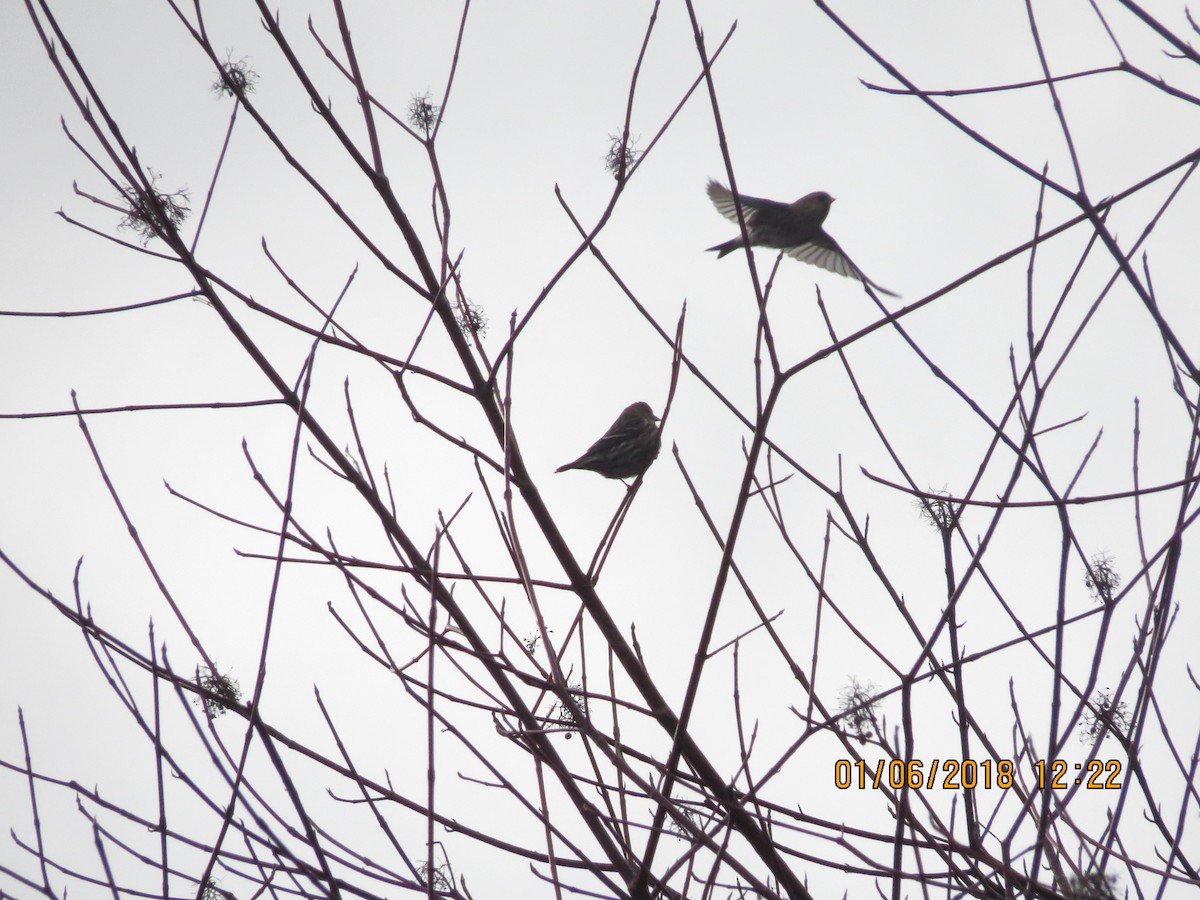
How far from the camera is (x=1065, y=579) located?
2338 mm

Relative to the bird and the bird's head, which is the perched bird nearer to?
the bird

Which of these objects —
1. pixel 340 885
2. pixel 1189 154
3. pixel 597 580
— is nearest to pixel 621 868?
pixel 340 885

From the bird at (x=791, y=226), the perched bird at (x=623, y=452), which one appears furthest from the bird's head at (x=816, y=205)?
the perched bird at (x=623, y=452)

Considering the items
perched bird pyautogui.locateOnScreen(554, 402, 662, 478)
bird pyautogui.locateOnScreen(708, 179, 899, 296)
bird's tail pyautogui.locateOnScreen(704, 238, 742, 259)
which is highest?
bird pyautogui.locateOnScreen(708, 179, 899, 296)

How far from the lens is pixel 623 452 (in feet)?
22.7

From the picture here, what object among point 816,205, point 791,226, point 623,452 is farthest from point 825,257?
point 623,452

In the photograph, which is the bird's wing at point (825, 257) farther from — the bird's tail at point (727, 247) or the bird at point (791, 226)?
the bird's tail at point (727, 247)

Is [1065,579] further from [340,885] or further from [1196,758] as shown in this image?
[340,885]

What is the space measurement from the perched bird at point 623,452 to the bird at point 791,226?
1.30 meters

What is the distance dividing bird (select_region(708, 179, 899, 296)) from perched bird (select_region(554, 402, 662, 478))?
130cm

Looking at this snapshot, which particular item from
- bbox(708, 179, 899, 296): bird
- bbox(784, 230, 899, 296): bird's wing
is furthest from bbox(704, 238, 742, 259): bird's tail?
bbox(784, 230, 899, 296): bird's wing

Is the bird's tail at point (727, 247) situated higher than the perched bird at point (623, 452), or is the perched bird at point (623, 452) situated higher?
the bird's tail at point (727, 247)

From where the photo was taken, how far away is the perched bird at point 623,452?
6.76 metres

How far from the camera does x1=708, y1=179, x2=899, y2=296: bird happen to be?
23.7ft
